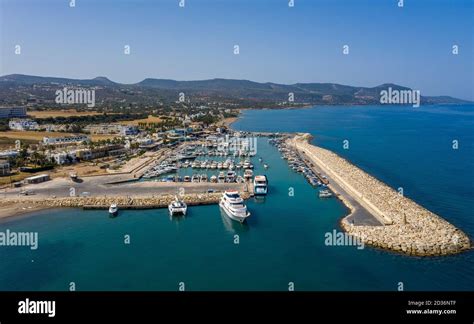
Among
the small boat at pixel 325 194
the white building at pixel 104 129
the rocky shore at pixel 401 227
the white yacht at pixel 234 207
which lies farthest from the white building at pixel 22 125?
the rocky shore at pixel 401 227

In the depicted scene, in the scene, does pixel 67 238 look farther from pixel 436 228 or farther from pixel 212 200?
pixel 436 228

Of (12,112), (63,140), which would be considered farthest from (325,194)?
(12,112)

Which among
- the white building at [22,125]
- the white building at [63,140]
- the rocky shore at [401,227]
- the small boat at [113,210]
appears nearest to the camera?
the rocky shore at [401,227]

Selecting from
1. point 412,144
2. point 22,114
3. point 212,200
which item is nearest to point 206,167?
point 212,200

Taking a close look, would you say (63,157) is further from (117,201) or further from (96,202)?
(117,201)

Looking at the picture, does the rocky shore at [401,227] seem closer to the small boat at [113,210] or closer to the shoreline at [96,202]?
the shoreline at [96,202]
